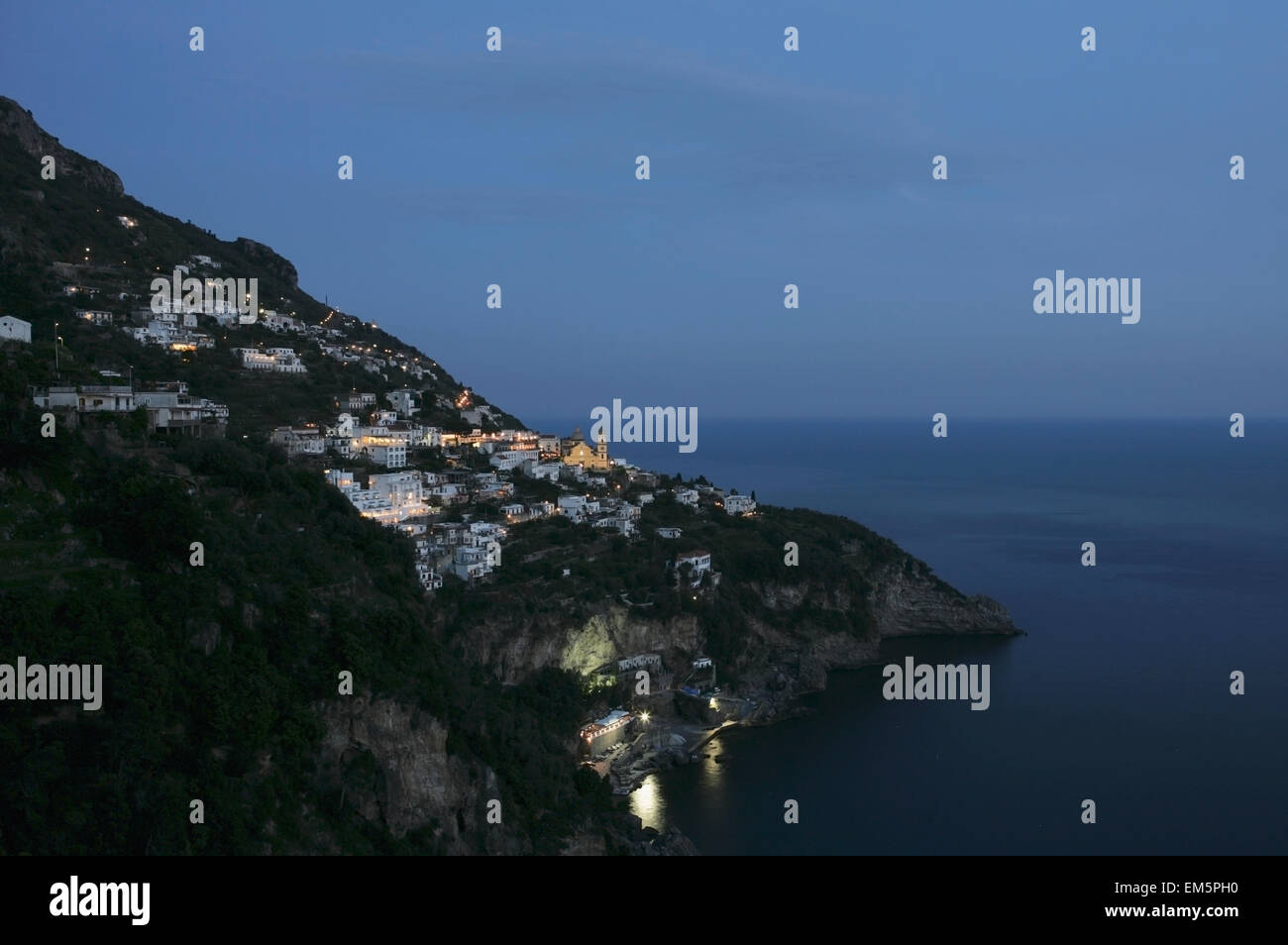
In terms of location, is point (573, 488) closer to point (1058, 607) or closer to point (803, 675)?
point (803, 675)

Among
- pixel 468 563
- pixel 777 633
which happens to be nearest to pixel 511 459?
pixel 468 563

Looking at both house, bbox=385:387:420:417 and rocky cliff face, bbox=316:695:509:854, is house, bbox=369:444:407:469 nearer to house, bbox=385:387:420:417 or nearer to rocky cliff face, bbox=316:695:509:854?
house, bbox=385:387:420:417

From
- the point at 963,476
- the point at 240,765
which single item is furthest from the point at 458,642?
the point at 963,476

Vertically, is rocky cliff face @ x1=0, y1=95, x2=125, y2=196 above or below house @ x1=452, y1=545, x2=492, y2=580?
above

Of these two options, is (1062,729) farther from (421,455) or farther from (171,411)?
(171,411)

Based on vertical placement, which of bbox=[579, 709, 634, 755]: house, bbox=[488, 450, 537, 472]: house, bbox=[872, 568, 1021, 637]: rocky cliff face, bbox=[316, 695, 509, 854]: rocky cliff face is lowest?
bbox=[579, 709, 634, 755]: house
